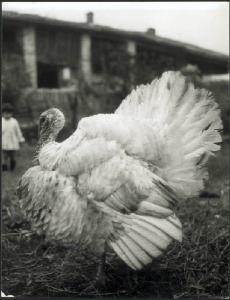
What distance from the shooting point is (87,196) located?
1.68 m

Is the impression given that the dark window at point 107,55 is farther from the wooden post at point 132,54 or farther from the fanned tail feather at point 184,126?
the fanned tail feather at point 184,126

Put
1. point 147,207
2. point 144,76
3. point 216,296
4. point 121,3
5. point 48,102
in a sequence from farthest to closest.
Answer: point 144,76 → point 48,102 → point 121,3 → point 216,296 → point 147,207

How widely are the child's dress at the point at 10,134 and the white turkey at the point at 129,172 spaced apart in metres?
0.46

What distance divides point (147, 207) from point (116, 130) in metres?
0.31

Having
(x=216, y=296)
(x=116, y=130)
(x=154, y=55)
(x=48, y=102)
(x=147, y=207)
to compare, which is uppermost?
(x=154, y=55)

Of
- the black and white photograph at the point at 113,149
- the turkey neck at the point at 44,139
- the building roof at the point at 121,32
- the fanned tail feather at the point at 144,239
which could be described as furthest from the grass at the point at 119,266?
the building roof at the point at 121,32

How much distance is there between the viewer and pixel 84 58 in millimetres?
2434

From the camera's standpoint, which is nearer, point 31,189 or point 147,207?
point 147,207

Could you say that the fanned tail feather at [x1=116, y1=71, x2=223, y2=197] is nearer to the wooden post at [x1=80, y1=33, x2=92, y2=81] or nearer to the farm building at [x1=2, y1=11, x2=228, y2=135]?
the farm building at [x1=2, y1=11, x2=228, y2=135]

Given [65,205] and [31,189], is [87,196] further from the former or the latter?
[31,189]

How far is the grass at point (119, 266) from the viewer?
1905mm

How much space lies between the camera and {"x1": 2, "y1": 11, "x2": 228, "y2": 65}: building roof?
2.17 meters

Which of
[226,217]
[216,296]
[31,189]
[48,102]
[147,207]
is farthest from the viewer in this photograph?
[226,217]

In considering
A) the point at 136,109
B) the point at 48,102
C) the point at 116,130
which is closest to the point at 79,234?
the point at 116,130
